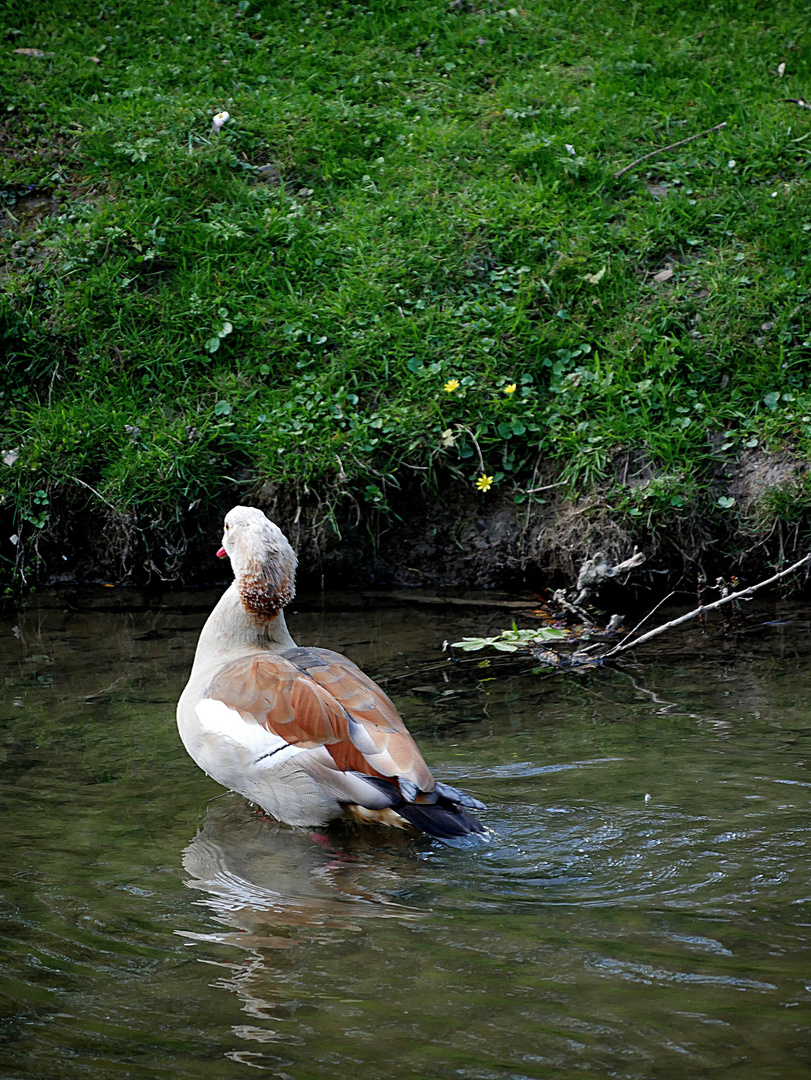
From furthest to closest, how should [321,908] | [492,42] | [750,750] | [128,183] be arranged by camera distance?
[492,42] → [128,183] → [750,750] → [321,908]

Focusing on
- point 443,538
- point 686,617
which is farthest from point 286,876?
point 443,538

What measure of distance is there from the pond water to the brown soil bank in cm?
75

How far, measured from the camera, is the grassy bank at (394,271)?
6.41 metres

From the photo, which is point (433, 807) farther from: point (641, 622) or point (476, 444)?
point (476, 444)

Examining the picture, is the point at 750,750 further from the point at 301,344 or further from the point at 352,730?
the point at 301,344

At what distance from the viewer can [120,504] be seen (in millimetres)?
6355

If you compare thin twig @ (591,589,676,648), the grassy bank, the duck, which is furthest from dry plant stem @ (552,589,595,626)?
the duck

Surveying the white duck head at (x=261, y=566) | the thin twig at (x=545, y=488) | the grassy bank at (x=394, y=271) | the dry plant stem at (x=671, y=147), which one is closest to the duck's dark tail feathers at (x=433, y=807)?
the white duck head at (x=261, y=566)

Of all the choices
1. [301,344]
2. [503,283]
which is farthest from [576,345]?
[301,344]

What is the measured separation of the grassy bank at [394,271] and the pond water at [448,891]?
4.44 feet

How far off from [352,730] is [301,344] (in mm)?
3671

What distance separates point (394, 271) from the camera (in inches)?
281

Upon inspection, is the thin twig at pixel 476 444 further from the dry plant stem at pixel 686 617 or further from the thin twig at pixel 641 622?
the dry plant stem at pixel 686 617

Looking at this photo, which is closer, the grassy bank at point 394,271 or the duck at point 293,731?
the duck at point 293,731
